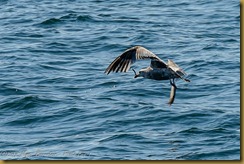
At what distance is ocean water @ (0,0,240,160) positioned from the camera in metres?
15.4

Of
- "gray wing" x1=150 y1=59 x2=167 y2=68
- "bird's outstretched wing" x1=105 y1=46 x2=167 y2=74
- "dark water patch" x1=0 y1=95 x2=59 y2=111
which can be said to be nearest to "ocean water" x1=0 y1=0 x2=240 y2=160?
"dark water patch" x1=0 y1=95 x2=59 y2=111

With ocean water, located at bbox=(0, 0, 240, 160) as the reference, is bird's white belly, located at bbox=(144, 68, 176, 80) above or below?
above

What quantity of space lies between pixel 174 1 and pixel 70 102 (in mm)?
12539

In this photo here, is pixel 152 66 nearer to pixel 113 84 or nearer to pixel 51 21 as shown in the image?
pixel 113 84

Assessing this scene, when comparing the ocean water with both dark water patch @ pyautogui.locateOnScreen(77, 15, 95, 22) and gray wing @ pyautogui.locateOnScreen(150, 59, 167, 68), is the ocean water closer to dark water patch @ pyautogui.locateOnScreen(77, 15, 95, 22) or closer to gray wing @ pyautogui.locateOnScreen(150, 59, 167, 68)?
dark water patch @ pyautogui.locateOnScreen(77, 15, 95, 22)

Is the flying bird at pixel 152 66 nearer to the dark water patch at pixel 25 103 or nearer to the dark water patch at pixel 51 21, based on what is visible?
the dark water patch at pixel 25 103

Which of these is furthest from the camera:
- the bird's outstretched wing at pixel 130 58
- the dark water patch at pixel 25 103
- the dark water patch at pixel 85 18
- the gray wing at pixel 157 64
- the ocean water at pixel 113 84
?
the dark water patch at pixel 85 18

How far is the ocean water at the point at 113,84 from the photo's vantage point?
50.4 ft

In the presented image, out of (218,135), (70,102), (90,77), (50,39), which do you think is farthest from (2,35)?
(218,135)

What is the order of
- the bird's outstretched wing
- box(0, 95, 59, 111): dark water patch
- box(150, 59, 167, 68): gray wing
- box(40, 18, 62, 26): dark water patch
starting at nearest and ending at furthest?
the bird's outstretched wing < box(150, 59, 167, 68): gray wing < box(0, 95, 59, 111): dark water patch < box(40, 18, 62, 26): dark water patch

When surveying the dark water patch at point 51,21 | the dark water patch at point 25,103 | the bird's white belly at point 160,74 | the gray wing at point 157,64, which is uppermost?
the gray wing at point 157,64

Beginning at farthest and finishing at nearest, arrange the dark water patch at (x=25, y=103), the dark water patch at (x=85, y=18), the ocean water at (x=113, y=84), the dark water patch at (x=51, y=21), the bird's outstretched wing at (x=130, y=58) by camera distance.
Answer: the dark water patch at (x=85, y=18), the dark water patch at (x=51, y=21), the dark water patch at (x=25, y=103), the ocean water at (x=113, y=84), the bird's outstretched wing at (x=130, y=58)

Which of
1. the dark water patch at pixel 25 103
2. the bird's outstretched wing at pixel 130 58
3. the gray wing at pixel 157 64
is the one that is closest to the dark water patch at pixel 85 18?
the dark water patch at pixel 25 103

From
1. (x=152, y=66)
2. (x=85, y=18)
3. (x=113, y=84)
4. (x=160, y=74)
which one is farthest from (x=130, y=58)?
(x=85, y=18)
